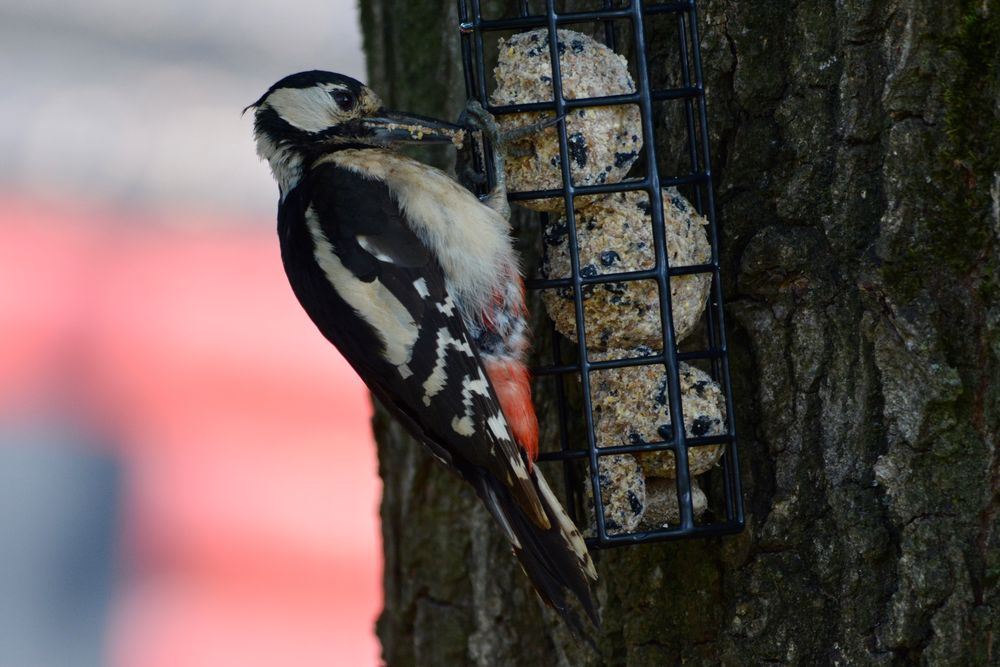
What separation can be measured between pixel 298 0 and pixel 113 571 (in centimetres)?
238

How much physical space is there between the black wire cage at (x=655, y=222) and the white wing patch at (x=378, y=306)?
249 mm

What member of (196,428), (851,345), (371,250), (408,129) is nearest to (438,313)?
(371,250)

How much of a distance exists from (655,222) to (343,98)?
0.83 metres

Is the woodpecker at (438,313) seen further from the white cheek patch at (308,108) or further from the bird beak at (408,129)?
the white cheek patch at (308,108)

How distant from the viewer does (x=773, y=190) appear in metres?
2.47

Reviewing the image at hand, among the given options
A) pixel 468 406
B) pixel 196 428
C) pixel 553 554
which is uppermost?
pixel 196 428

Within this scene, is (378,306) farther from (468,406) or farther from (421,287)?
(468,406)

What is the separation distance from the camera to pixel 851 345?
235cm

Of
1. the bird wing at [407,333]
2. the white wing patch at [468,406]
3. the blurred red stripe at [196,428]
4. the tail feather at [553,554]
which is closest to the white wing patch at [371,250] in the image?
the bird wing at [407,333]

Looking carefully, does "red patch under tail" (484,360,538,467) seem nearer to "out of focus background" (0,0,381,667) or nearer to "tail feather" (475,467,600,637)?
"tail feather" (475,467,600,637)

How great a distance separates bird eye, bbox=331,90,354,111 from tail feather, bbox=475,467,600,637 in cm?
91

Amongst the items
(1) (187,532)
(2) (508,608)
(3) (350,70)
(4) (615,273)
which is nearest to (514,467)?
(4) (615,273)

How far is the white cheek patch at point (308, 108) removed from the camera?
9.39 ft

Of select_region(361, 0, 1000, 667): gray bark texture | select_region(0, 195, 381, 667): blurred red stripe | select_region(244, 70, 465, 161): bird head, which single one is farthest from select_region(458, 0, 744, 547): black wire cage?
select_region(0, 195, 381, 667): blurred red stripe
